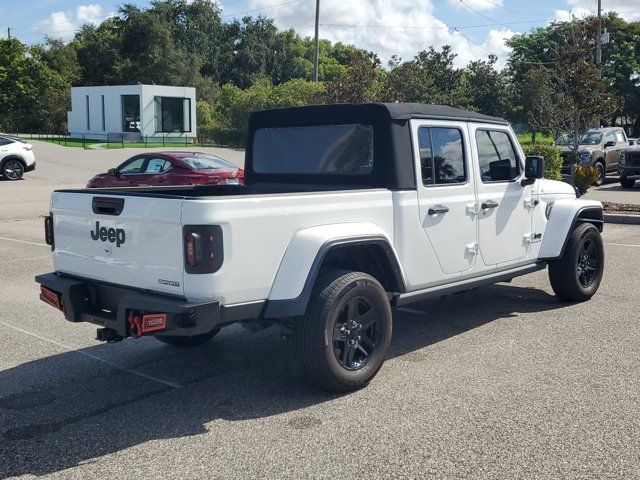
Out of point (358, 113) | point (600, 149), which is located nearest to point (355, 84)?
point (600, 149)

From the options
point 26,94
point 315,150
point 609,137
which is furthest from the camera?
point 26,94

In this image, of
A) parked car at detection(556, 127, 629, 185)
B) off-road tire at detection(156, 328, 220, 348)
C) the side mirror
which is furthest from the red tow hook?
parked car at detection(556, 127, 629, 185)

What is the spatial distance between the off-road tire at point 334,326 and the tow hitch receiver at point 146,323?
3.00 ft

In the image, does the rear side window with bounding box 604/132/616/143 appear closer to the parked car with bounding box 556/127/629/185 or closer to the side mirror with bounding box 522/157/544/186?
the parked car with bounding box 556/127/629/185

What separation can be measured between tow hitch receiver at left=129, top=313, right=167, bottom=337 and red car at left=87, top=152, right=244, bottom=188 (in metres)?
11.9

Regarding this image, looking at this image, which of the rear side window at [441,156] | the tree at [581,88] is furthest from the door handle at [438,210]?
the tree at [581,88]

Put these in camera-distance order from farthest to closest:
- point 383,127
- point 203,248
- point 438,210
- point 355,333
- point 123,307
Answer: point 438,210
point 383,127
point 355,333
point 123,307
point 203,248

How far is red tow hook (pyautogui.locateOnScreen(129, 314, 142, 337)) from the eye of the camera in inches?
171

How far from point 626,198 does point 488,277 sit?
1460 centimetres

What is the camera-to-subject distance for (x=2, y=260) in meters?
10.5

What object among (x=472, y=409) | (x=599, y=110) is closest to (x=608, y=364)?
(x=472, y=409)

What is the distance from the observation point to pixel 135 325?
14.4 feet

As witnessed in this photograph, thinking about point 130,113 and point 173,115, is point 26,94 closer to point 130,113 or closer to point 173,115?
point 130,113

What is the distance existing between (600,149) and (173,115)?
30.3 metres
